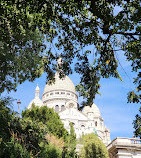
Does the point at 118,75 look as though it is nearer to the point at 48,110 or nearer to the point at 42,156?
the point at 42,156

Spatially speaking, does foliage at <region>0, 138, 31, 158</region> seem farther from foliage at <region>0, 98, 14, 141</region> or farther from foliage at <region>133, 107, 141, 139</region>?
foliage at <region>133, 107, 141, 139</region>

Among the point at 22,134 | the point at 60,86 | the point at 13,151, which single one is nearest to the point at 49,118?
the point at 22,134

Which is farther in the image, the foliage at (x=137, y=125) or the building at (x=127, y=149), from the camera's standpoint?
the building at (x=127, y=149)

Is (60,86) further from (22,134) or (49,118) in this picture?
(22,134)

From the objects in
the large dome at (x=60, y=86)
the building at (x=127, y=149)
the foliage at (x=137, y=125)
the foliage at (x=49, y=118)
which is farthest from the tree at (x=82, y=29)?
the large dome at (x=60, y=86)

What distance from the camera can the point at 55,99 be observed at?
251 feet

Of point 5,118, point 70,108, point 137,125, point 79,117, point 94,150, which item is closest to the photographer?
point 137,125

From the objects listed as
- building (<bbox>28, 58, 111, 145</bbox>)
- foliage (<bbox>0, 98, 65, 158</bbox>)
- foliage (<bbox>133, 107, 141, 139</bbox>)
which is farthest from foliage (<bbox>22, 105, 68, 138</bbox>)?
foliage (<bbox>133, 107, 141, 139</bbox>)

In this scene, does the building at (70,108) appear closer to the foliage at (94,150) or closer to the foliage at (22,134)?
the foliage at (94,150)

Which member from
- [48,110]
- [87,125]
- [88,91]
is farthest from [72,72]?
[87,125]

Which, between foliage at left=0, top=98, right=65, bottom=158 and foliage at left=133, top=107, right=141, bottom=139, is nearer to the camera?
foliage at left=133, top=107, right=141, bottom=139

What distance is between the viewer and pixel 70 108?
203 feet

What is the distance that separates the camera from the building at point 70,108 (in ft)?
198

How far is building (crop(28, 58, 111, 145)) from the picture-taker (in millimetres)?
60434
